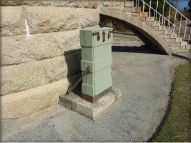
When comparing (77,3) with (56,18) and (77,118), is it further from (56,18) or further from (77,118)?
(77,118)

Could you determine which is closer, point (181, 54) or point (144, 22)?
point (144, 22)

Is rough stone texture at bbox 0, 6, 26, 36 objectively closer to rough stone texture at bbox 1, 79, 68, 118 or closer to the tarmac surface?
rough stone texture at bbox 1, 79, 68, 118

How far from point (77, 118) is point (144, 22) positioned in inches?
229

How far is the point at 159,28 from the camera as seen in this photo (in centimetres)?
898

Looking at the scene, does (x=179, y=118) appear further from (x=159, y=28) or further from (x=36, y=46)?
(x=159, y=28)

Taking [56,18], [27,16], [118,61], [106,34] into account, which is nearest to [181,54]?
[118,61]

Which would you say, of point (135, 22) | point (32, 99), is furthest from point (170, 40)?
point (32, 99)

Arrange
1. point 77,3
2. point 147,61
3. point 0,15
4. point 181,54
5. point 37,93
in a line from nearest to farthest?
1. point 0,15
2. point 37,93
3. point 77,3
4. point 147,61
5. point 181,54

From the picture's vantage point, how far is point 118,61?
8.04 metres

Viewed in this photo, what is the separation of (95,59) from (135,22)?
15.9ft

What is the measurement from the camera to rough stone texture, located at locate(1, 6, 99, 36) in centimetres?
345

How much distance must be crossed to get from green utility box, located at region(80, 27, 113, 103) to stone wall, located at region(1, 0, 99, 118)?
579 mm

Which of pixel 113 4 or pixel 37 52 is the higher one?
pixel 113 4

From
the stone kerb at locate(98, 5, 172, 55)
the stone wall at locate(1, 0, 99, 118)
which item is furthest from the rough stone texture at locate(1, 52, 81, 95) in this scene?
the stone kerb at locate(98, 5, 172, 55)
